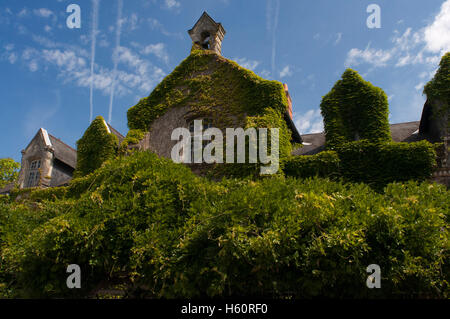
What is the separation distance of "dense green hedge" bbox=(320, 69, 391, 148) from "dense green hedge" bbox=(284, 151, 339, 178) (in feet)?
3.14

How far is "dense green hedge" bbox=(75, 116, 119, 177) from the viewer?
19.3 meters

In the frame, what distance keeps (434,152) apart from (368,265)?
27.3 feet

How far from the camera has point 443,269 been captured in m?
5.80

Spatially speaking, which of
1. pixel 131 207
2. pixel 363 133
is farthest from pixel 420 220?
pixel 363 133

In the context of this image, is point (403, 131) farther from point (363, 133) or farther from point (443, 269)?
point (443, 269)

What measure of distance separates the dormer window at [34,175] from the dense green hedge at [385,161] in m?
18.6

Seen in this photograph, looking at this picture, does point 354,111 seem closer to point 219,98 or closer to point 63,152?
point 219,98

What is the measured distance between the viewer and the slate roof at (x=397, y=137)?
623 inches

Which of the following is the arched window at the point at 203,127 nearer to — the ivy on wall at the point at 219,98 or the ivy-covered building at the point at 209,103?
the ivy-covered building at the point at 209,103

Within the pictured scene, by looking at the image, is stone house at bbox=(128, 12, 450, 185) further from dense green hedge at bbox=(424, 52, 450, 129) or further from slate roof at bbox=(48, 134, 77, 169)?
slate roof at bbox=(48, 134, 77, 169)

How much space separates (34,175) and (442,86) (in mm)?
23132

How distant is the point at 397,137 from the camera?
654 inches

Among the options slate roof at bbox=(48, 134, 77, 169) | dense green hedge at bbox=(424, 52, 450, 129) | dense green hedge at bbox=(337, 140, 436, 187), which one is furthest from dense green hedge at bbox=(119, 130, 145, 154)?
dense green hedge at bbox=(424, 52, 450, 129)

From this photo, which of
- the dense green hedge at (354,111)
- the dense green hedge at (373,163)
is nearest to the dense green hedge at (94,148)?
the dense green hedge at (373,163)
